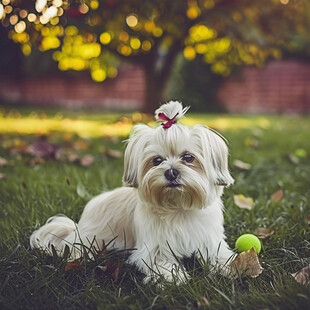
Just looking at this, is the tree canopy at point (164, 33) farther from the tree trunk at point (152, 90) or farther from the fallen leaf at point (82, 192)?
the fallen leaf at point (82, 192)

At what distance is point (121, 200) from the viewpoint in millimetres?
2867

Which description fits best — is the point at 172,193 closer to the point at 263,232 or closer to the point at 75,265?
the point at 75,265

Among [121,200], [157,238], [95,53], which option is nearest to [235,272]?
[157,238]

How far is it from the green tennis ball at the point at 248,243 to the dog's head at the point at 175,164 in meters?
0.38

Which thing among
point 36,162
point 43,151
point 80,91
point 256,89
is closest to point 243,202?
point 36,162

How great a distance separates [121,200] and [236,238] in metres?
0.78

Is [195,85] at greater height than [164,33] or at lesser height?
lesser

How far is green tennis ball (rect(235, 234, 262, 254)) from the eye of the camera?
263 centimetres

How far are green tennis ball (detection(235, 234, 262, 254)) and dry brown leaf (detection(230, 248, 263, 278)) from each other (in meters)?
0.25

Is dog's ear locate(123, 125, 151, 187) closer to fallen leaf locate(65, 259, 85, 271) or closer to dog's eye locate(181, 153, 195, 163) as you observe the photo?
dog's eye locate(181, 153, 195, 163)

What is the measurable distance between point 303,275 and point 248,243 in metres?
0.49

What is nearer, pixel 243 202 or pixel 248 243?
pixel 248 243

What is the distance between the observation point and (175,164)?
2381 mm

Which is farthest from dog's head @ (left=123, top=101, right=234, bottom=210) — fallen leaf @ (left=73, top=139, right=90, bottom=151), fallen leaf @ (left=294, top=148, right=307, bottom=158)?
fallen leaf @ (left=73, top=139, right=90, bottom=151)
